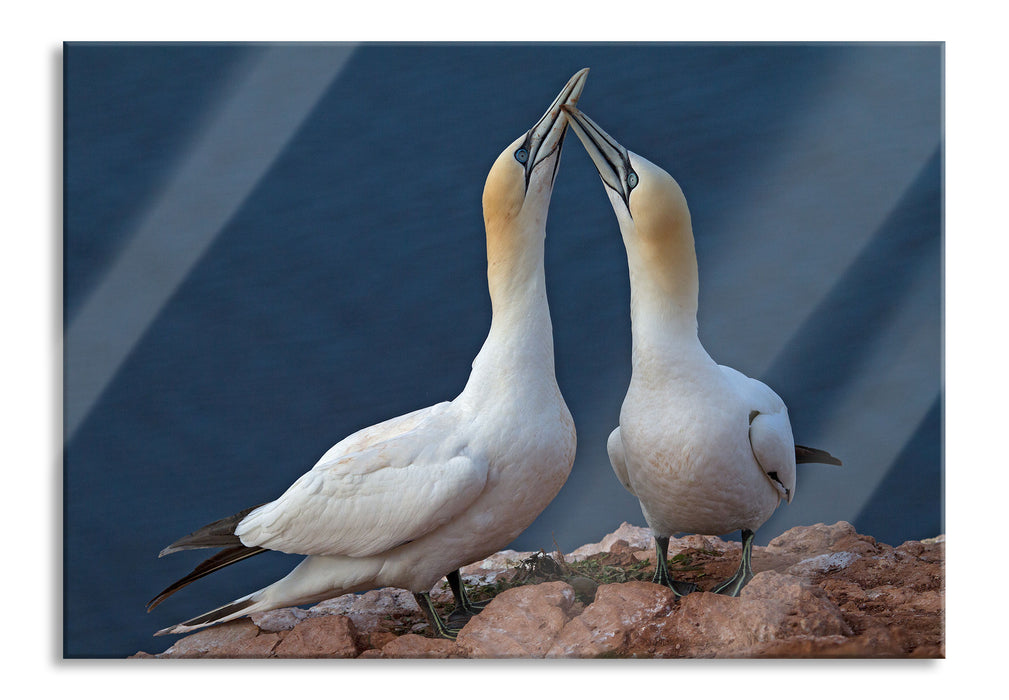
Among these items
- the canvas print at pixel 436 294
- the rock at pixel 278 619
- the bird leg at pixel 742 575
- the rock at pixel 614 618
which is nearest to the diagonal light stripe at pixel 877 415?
the canvas print at pixel 436 294

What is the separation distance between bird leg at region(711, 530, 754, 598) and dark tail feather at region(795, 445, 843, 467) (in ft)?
0.92

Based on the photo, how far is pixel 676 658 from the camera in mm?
3289

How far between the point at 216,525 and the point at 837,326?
1.90m

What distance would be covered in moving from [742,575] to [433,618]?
2.88 feet

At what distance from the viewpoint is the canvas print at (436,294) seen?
11.3ft

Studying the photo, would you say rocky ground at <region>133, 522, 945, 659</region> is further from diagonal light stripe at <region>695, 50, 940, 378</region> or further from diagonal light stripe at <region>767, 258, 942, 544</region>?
diagonal light stripe at <region>695, 50, 940, 378</region>

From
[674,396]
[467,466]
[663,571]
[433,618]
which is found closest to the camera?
[467,466]

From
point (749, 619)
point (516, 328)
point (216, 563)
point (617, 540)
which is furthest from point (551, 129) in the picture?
point (216, 563)

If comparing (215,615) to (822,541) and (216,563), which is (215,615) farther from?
(822,541)

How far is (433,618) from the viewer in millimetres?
3279

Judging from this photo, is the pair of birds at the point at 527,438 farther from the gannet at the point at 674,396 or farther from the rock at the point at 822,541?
the rock at the point at 822,541

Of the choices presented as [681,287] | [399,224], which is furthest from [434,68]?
[681,287]

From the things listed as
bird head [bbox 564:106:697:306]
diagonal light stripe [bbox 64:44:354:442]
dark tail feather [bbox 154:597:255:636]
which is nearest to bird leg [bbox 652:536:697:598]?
bird head [bbox 564:106:697:306]
